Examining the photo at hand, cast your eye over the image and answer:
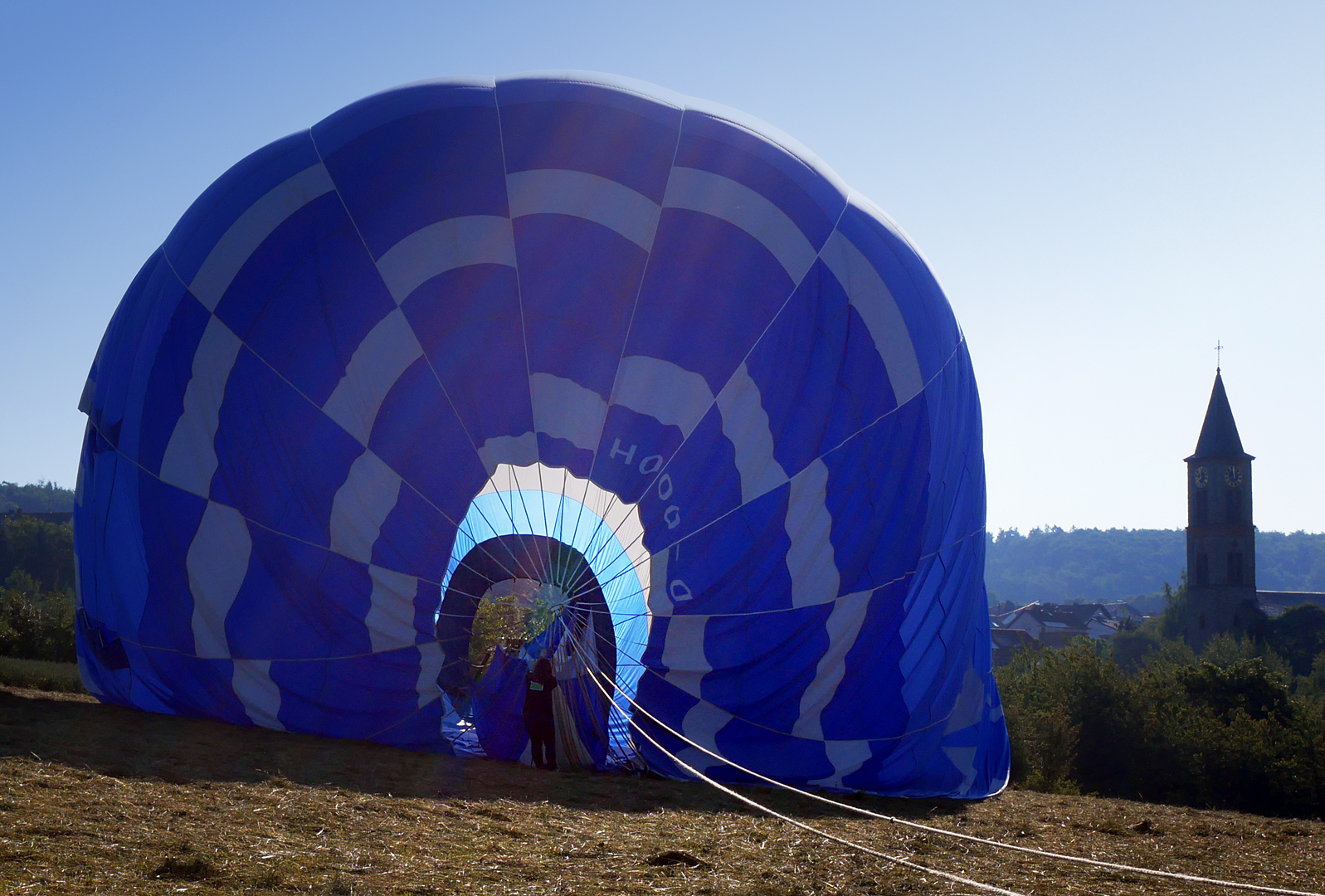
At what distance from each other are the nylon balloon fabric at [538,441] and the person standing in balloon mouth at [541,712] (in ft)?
0.32

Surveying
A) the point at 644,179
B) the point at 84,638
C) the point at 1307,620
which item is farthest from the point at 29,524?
the point at 1307,620

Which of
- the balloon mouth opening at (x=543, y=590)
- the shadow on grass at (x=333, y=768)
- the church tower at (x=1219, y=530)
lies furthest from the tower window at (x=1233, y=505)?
the balloon mouth opening at (x=543, y=590)

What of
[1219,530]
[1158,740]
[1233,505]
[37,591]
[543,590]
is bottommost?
[1158,740]

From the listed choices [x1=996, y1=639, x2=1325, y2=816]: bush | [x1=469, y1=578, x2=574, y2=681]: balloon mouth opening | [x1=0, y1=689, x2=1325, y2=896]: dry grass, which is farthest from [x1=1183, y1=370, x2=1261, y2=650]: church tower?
[x1=469, y1=578, x2=574, y2=681]: balloon mouth opening

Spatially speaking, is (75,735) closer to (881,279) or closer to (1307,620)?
(881,279)

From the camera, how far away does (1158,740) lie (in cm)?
1461

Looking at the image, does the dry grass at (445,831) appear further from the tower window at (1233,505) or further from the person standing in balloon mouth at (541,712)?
the tower window at (1233,505)

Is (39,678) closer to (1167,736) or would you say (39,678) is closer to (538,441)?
(538,441)

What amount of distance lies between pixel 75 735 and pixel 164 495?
1.46 meters

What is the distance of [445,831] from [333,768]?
1.32m

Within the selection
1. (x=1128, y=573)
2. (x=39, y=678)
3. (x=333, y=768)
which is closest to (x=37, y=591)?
A: (x=39, y=678)

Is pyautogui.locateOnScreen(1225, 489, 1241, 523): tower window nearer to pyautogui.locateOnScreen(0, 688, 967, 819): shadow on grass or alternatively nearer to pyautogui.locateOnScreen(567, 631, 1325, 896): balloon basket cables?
pyautogui.locateOnScreen(0, 688, 967, 819): shadow on grass

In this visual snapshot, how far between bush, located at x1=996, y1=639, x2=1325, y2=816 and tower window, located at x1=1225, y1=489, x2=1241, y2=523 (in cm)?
3770

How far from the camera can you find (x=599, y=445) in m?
5.87
